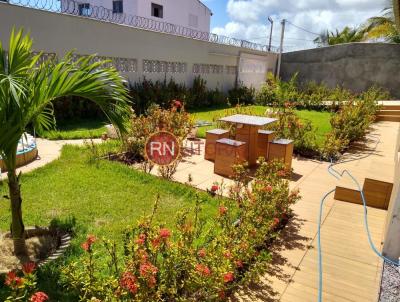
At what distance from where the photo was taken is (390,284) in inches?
119

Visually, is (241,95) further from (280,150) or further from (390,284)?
(390,284)

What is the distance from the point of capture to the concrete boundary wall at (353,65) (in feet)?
61.7

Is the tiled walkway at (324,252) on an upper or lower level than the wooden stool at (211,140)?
lower

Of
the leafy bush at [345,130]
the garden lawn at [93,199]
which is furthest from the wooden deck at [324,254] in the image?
the leafy bush at [345,130]

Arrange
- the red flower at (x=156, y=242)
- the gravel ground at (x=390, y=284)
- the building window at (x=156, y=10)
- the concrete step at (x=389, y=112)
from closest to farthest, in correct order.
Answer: the red flower at (x=156, y=242)
the gravel ground at (x=390, y=284)
the concrete step at (x=389, y=112)
the building window at (x=156, y=10)

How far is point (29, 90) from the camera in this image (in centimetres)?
265

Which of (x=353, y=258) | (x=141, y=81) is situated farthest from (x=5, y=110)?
(x=141, y=81)

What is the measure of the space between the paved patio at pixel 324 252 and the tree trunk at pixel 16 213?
1995mm

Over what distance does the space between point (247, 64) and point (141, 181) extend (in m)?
16.8

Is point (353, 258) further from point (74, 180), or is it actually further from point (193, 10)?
point (193, 10)

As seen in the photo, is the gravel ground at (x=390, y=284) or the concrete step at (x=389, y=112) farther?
the concrete step at (x=389, y=112)

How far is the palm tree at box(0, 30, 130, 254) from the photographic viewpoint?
2.56 m

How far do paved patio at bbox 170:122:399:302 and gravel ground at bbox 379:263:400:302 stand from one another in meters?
0.06

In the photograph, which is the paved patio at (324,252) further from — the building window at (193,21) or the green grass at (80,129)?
the building window at (193,21)
